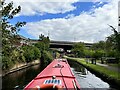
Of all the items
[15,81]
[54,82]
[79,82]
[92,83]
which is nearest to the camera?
[54,82]

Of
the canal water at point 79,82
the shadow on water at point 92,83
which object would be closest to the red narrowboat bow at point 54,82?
the canal water at point 79,82

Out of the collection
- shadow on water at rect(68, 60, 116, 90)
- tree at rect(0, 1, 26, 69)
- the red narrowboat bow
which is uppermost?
tree at rect(0, 1, 26, 69)

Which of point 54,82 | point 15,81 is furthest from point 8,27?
point 54,82

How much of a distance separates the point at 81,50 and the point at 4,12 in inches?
2833

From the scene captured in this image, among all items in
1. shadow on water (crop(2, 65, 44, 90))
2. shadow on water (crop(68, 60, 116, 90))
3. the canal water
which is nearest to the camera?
shadow on water (crop(68, 60, 116, 90))

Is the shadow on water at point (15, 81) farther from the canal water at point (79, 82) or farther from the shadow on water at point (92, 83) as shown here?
the shadow on water at point (92, 83)

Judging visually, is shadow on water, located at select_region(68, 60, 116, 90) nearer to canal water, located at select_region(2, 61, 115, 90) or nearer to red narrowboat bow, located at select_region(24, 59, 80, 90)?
canal water, located at select_region(2, 61, 115, 90)

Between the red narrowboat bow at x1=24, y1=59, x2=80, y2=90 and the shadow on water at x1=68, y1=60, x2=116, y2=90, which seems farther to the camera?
the shadow on water at x1=68, y1=60, x2=116, y2=90

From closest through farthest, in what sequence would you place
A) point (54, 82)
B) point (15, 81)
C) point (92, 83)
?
point (54, 82) → point (92, 83) → point (15, 81)

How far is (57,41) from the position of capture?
118 metres

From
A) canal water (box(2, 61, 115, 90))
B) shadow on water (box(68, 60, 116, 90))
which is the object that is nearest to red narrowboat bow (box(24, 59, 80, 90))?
canal water (box(2, 61, 115, 90))

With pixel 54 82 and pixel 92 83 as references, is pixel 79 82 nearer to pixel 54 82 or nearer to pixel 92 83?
pixel 92 83

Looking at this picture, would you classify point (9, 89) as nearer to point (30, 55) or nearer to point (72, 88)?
point (72, 88)

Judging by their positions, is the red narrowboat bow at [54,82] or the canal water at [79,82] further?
the canal water at [79,82]
